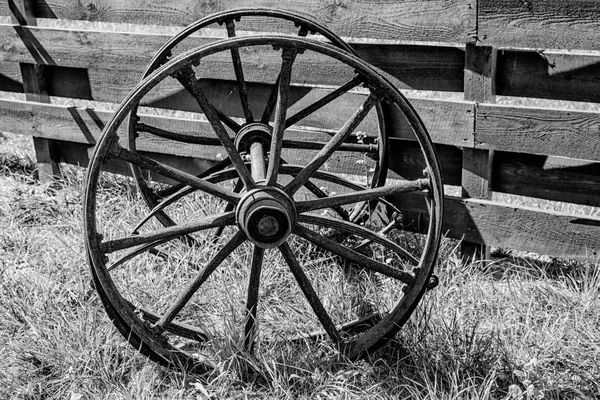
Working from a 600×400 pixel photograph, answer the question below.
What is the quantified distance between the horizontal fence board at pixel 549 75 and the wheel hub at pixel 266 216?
1533 mm

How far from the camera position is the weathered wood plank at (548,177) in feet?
13.4

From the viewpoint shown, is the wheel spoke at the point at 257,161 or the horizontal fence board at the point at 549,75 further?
the horizontal fence board at the point at 549,75

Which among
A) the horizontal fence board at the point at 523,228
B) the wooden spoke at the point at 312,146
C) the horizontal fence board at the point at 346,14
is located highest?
the horizontal fence board at the point at 346,14

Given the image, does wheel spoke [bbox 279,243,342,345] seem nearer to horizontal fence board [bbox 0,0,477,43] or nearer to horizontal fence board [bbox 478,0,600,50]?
horizontal fence board [bbox 0,0,477,43]

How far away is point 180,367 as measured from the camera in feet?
11.2

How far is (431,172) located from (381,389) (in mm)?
939

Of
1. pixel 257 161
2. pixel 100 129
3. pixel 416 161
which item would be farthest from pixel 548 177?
pixel 100 129

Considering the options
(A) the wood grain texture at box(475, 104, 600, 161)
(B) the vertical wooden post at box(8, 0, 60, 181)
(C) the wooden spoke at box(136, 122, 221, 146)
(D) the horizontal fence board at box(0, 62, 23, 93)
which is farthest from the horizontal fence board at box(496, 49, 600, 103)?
(D) the horizontal fence board at box(0, 62, 23, 93)

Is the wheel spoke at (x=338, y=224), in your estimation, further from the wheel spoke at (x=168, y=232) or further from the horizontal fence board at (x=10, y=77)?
the horizontal fence board at (x=10, y=77)

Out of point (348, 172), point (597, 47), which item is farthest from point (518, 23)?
point (348, 172)

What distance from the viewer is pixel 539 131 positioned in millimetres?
3961

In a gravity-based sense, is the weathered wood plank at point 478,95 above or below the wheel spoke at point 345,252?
above

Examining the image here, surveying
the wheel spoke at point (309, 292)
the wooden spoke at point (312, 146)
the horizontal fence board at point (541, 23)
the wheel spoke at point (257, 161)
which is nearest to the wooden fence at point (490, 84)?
the horizontal fence board at point (541, 23)

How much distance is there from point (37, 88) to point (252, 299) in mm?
2786
